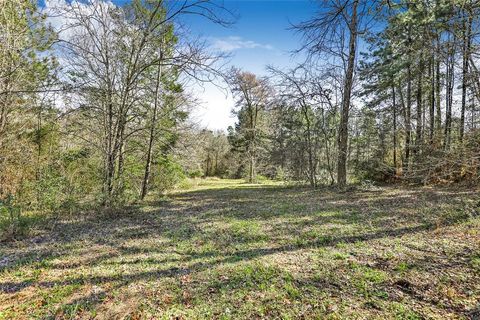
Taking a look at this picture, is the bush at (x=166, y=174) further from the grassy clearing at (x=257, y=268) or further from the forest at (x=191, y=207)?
the grassy clearing at (x=257, y=268)

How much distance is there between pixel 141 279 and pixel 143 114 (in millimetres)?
5678

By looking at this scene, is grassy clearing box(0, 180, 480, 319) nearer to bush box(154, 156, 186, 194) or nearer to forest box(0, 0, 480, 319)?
forest box(0, 0, 480, 319)

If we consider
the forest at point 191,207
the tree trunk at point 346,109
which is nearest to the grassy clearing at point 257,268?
the forest at point 191,207

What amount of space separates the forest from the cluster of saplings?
56 millimetres

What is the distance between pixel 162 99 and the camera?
10.4 metres

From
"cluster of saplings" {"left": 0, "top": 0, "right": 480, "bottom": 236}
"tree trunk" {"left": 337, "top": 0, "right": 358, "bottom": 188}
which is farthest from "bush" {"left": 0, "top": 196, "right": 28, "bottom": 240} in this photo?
"tree trunk" {"left": 337, "top": 0, "right": 358, "bottom": 188}

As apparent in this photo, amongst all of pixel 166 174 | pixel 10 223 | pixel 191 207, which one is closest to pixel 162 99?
pixel 166 174

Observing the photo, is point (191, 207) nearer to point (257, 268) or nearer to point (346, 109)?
point (257, 268)

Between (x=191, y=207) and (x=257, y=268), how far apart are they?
5.12 metres

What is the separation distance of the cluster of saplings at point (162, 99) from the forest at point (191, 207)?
56mm

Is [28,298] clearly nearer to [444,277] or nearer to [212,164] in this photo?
[444,277]

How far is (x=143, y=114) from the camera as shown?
774cm

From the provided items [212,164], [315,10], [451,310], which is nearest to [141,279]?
[451,310]

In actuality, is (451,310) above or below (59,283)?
above
